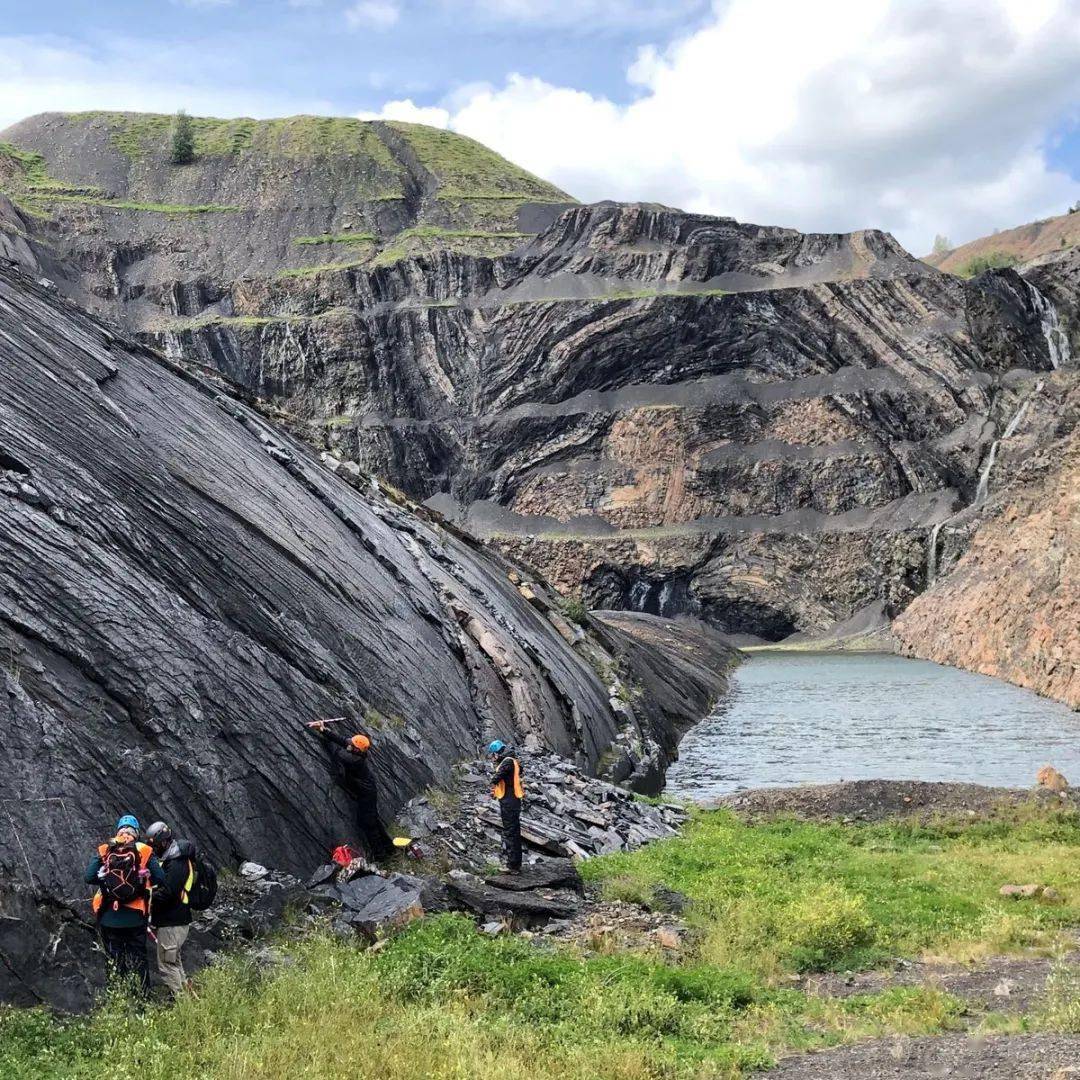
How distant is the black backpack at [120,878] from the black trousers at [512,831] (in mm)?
7058

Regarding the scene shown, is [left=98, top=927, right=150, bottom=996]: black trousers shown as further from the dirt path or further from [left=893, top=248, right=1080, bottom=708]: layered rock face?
[left=893, top=248, right=1080, bottom=708]: layered rock face

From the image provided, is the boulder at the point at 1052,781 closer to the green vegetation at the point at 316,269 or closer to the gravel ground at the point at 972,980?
the gravel ground at the point at 972,980

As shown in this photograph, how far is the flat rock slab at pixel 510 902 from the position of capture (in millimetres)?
13984

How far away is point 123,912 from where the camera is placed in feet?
32.4

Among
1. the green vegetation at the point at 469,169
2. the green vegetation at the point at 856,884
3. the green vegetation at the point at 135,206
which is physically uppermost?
the green vegetation at the point at 469,169

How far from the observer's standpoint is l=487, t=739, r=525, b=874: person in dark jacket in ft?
53.0

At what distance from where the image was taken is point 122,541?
51.9 feet

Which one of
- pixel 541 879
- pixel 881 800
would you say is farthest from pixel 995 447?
pixel 541 879

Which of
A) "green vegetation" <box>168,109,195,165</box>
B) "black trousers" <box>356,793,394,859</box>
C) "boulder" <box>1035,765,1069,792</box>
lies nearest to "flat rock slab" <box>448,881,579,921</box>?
"black trousers" <box>356,793,394,859</box>

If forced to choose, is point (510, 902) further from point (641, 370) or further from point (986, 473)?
point (641, 370)

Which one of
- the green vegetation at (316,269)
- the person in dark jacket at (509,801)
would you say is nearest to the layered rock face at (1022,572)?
the person in dark jacket at (509,801)

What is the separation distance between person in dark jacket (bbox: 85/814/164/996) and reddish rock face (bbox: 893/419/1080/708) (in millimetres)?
41282

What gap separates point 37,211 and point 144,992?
5506 inches

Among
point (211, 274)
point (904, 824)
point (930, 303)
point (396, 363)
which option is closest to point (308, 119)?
point (211, 274)
